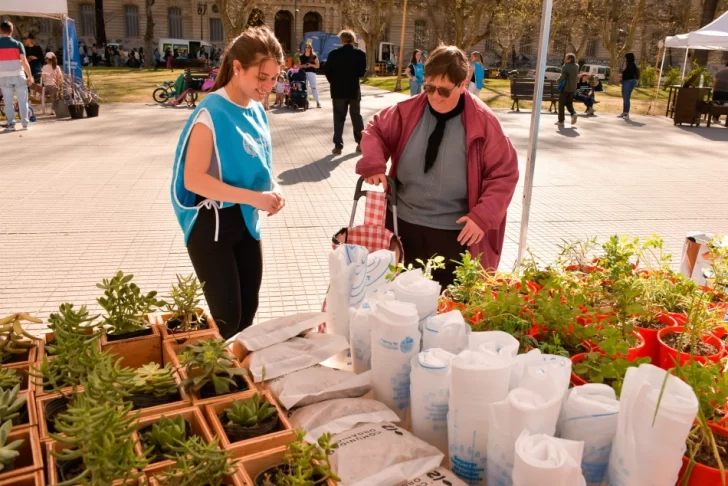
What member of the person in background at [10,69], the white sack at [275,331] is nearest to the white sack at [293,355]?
the white sack at [275,331]

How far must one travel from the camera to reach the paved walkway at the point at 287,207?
5.35 m

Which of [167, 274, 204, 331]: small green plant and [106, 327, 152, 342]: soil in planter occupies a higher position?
[167, 274, 204, 331]: small green plant

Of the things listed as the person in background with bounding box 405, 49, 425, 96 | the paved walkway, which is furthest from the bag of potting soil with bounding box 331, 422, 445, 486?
the person in background with bounding box 405, 49, 425, 96

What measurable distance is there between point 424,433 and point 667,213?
7033 mm

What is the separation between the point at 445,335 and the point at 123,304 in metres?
1.01

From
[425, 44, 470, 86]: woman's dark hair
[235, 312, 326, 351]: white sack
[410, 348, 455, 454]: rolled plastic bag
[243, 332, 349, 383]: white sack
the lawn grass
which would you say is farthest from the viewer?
the lawn grass

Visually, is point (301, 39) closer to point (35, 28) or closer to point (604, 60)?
point (35, 28)

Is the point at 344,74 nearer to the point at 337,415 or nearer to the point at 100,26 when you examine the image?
the point at 337,415

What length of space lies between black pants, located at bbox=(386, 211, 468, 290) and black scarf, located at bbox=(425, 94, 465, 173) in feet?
1.20

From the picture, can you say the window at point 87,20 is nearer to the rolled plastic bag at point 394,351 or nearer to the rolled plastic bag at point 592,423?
the rolled plastic bag at point 394,351

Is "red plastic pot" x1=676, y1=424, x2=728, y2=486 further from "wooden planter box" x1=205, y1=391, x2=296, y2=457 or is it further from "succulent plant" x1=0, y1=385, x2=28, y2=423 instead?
"succulent plant" x1=0, y1=385, x2=28, y2=423

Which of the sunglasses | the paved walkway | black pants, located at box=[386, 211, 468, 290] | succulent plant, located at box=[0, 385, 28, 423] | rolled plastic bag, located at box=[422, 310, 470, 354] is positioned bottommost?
the paved walkway

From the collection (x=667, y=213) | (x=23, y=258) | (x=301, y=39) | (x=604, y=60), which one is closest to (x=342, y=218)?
(x=23, y=258)

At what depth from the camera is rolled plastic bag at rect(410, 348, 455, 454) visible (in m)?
1.60
